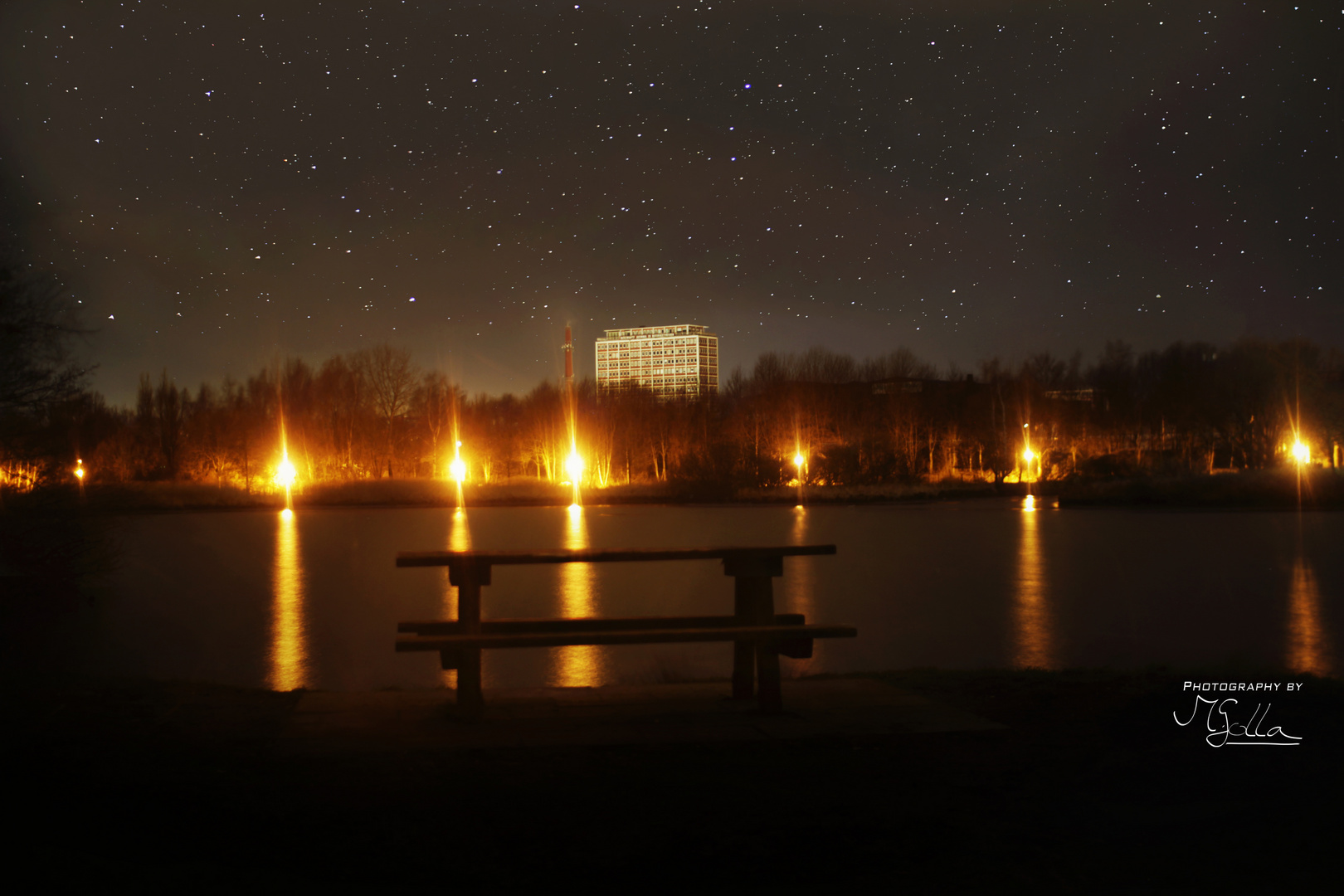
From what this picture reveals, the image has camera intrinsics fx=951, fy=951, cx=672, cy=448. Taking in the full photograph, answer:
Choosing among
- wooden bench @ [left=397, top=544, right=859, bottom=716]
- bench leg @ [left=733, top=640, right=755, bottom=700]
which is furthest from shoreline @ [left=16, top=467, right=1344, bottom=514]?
bench leg @ [left=733, top=640, right=755, bottom=700]

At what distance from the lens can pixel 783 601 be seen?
1266 cm

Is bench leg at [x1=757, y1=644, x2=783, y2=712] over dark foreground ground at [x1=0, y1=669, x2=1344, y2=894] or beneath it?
over

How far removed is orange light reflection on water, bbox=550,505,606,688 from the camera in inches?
322

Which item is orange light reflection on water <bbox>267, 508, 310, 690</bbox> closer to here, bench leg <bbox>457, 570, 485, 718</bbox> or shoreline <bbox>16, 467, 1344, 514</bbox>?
bench leg <bbox>457, 570, 485, 718</bbox>

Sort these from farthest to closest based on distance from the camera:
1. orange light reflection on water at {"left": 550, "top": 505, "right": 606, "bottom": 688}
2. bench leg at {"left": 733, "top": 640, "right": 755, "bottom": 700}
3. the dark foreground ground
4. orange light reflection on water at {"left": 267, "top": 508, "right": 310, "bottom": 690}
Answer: orange light reflection on water at {"left": 267, "top": 508, "right": 310, "bottom": 690}
orange light reflection on water at {"left": 550, "top": 505, "right": 606, "bottom": 688}
bench leg at {"left": 733, "top": 640, "right": 755, "bottom": 700}
the dark foreground ground

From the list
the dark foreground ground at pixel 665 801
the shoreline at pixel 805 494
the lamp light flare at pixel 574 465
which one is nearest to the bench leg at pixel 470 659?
the dark foreground ground at pixel 665 801

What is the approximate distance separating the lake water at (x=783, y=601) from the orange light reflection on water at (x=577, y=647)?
0.04 meters

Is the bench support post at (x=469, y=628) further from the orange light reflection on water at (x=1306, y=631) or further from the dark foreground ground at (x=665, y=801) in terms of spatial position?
the orange light reflection on water at (x=1306, y=631)

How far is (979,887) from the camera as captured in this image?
3.45m

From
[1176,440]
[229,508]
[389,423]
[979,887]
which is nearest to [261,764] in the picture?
[979,887]

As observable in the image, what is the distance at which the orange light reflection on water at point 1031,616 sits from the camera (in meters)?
8.74

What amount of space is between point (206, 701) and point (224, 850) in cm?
272

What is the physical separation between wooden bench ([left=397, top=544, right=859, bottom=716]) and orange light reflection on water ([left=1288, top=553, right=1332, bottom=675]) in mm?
4683

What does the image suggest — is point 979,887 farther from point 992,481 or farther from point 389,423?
point 389,423
